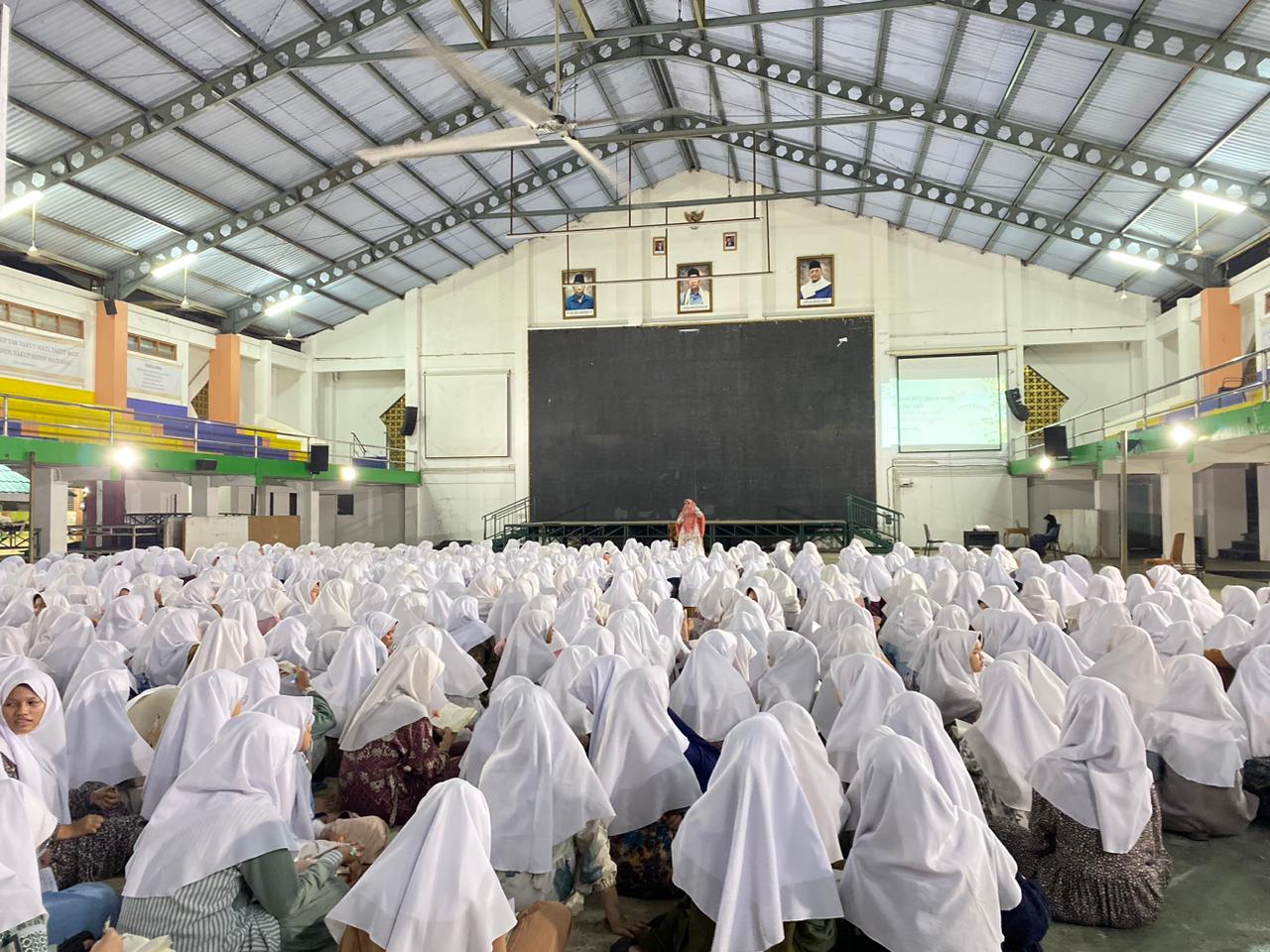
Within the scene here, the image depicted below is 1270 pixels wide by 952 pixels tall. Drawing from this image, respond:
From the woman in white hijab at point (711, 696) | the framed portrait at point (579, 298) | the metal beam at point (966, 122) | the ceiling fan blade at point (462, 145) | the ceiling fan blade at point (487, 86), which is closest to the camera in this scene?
the woman in white hijab at point (711, 696)

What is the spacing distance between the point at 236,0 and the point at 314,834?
13649mm

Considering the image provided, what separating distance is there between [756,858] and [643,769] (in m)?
1.04

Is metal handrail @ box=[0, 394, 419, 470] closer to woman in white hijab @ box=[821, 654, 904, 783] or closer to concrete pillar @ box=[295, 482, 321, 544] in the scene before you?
concrete pillar @ box=[295, 482, 321, 544]

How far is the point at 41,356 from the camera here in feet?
58.4

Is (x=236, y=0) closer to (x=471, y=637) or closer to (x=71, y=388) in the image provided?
(x=71, y=388)

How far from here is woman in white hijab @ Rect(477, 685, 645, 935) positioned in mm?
3240

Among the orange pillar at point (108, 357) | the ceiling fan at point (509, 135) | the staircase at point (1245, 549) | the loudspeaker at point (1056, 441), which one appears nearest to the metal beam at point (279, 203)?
the orange pillar at point (108, 357)

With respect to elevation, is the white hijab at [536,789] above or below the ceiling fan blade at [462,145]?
below

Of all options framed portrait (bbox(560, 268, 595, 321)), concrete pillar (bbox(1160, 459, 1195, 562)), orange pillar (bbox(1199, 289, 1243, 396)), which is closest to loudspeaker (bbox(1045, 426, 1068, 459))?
concrete pillar (bbox(1160, 459, 1195, 562))

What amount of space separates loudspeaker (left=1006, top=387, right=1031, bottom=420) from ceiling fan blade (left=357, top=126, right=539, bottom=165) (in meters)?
17.0

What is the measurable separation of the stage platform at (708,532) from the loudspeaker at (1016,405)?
547 cm

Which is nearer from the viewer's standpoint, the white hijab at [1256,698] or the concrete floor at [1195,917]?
the concrete floor at [1195,917]

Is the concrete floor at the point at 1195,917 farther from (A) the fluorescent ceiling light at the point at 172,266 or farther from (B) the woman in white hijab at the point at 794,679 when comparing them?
(A) the fluorescent ceiling light at the point at 172,266

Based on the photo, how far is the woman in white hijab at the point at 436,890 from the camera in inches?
95.0
